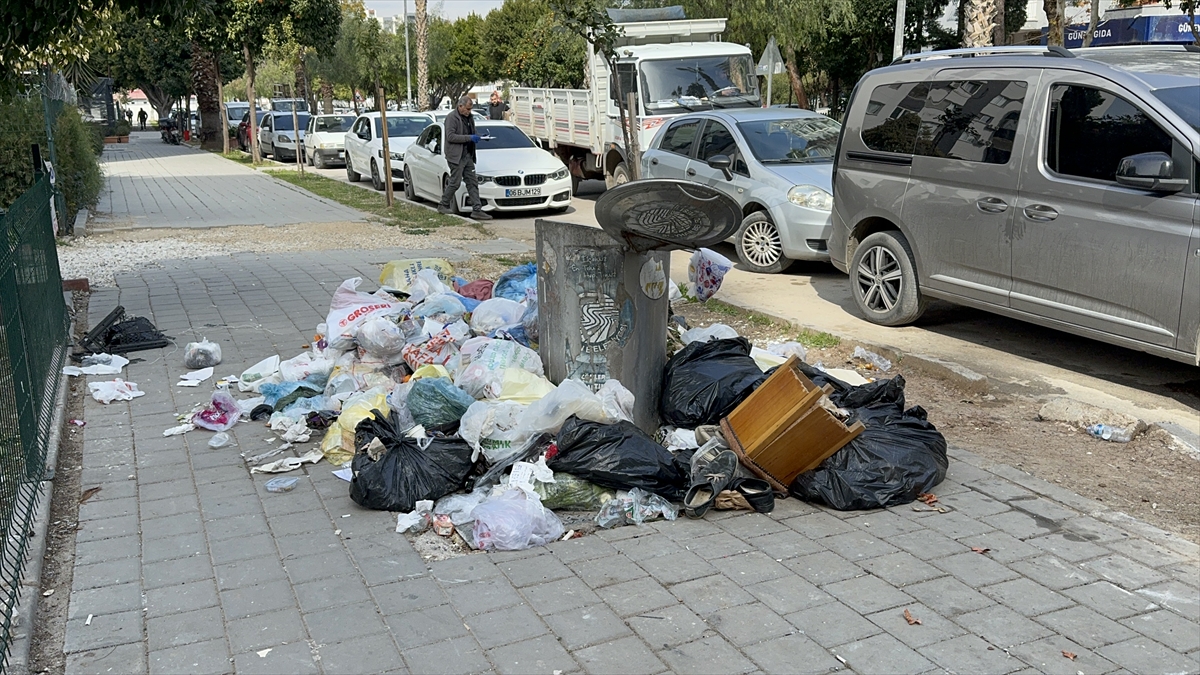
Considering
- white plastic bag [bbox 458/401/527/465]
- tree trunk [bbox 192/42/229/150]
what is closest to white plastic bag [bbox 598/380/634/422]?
white plastic bag [bbox 458/401/527/465]

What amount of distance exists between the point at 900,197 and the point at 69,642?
20.4ft

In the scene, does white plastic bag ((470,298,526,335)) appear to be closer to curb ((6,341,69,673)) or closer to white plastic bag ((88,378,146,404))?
white plastic bag ((88,378,146,404))

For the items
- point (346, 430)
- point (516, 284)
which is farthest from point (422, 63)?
point (346, 430)

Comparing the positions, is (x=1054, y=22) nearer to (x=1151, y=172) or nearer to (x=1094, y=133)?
(x=1094, y=133)

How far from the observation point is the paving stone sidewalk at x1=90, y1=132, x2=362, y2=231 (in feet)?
53.0

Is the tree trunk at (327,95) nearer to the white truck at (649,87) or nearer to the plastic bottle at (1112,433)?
the white truck at (649,87)

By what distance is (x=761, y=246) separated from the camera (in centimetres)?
A: 1073

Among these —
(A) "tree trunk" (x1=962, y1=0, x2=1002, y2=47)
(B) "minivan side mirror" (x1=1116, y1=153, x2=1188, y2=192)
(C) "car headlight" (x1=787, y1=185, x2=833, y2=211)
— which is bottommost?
(C) "car headlight" (x1=787, y1=185, x2=833, y2=211)

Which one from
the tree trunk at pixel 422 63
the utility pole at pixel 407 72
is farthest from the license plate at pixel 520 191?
the utility pole at pixel 407 72

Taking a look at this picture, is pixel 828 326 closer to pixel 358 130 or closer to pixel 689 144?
pixel 689 144

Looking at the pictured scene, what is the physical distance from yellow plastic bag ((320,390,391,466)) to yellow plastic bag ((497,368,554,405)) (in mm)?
668

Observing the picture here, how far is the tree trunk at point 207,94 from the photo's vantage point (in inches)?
1469

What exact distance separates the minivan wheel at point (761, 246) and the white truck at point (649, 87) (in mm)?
4257

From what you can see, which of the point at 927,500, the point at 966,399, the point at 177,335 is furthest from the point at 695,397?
the point at 177,335
